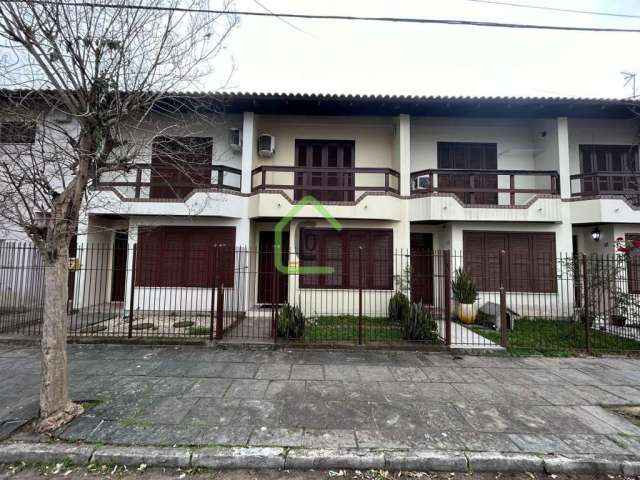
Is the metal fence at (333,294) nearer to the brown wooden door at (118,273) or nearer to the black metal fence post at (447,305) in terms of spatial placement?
the brown wooden door at (118,273)

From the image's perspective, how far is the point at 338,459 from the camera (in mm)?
2863

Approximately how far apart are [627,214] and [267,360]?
11.1 meters

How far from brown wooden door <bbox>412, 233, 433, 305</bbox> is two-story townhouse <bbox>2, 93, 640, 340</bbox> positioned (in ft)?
0.26

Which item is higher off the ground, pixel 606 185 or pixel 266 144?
pixel 266 144

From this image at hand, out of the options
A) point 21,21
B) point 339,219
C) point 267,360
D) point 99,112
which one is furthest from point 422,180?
point 21,21

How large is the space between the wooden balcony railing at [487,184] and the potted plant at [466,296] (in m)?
2.78

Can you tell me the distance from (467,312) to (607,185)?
22.1 feet

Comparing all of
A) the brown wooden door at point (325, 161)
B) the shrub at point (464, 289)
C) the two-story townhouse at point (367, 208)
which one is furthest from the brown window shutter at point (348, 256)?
the shrub at point (464, 289)

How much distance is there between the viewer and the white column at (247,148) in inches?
364

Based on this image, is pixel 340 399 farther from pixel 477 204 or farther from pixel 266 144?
pixel 266 144

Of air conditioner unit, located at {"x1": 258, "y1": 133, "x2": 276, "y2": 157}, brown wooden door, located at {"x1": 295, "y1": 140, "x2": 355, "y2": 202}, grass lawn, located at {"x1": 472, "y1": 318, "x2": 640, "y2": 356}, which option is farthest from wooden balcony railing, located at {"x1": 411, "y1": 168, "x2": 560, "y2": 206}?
air conditioner unit, located at {"x1": 258, "y1": 133, "x2": 276, "y2": 157}

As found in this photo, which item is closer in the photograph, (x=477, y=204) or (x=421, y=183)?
(x=477, y=204)

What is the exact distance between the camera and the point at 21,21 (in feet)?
11.4

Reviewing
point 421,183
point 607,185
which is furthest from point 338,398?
point 607,185
